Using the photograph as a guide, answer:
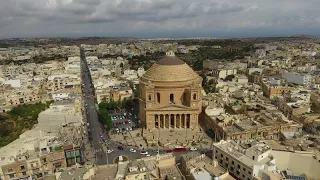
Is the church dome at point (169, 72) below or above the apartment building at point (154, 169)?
above

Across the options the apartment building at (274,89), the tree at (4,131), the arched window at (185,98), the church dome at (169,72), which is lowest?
the tree at (4,131)

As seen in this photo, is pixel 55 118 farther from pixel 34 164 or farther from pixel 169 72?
pixel 169 72

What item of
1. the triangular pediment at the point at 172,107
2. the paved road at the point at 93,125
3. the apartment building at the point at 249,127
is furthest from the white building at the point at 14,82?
the apartment building at the point at 249,127

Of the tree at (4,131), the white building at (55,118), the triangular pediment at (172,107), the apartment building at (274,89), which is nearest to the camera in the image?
the white building at (55,118)

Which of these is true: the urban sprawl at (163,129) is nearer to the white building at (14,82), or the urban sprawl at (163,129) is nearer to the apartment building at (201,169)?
the apartment building at (201,169)

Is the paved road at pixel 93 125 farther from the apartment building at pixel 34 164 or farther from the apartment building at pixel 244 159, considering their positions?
the apartment building at pixel 244 159

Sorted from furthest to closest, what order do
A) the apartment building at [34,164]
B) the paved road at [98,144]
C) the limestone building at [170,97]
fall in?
the limestone building at [170,97], the paved road at [98,144], the apartment building at [34,164]

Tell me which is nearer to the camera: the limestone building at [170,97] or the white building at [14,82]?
the limestone building at [170,97]

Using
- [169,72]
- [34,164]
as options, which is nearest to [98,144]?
[34,164]

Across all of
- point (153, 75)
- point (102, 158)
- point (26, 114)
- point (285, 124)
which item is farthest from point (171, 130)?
point (26, 114)
